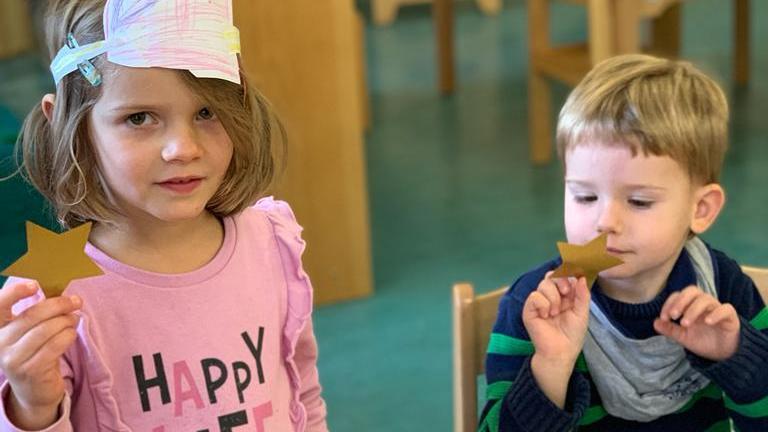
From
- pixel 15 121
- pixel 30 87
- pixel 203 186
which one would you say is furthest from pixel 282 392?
pixel 30 87

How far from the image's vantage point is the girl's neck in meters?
1.27

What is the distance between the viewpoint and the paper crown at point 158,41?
117 centimetres

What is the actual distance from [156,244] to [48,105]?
0.20 m

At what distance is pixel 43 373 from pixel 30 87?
4467 mm

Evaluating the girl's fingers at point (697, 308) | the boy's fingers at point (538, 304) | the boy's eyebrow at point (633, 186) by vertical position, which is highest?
the boy's eyebrow at point (633, 186)

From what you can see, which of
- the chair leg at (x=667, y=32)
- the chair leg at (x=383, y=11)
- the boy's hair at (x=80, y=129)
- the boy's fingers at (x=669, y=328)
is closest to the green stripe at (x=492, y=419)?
the boy's fingers at (x=669, y=328)

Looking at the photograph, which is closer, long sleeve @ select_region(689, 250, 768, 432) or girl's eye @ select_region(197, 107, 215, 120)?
girl's eye @ select_region(197, 107, 215, 120)

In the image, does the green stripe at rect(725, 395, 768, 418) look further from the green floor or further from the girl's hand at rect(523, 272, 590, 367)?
the green floor

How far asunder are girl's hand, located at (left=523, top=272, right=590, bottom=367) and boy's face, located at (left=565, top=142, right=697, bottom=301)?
0.24 ft

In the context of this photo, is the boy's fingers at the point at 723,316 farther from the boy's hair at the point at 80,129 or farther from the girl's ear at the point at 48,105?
the girl's ear at the point at 48,105

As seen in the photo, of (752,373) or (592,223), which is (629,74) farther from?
(752,373)

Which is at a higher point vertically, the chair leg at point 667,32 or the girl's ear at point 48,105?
the girl's ear at point 48,105

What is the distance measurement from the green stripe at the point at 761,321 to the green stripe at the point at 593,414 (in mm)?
236

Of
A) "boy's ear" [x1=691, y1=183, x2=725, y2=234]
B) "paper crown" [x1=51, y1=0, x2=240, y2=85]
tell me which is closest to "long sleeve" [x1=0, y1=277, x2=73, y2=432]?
"paper crown" [x1=51, y1=0, x2=240, y2=85]
